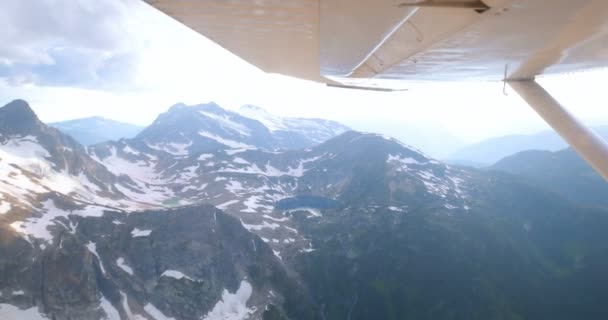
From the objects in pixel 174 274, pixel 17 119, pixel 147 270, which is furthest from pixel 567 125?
pixel 17 119

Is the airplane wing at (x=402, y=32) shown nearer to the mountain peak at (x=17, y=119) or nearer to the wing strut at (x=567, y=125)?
the wing strut at (x=567, y=125)

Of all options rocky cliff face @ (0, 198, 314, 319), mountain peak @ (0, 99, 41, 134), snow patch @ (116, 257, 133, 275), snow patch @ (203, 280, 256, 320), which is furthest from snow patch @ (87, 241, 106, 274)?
mountain peak @ (0, 99, 41, 134)

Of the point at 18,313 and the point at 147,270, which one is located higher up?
the point at 18,313

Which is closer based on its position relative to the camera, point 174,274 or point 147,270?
point 147,270

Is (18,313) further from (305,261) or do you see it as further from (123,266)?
(305,261)

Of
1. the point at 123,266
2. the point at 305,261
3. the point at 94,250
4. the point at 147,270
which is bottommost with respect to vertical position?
the point at 305,261

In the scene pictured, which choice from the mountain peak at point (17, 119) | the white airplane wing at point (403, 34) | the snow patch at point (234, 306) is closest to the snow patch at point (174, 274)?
the snow patch at point (234, 306)

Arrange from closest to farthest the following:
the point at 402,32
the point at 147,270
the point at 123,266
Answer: the point at 402,32, the point at 123,266, the point at 147,270

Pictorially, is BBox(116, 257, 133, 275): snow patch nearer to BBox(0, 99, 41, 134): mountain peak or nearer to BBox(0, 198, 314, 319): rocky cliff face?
BBox(0, 198, 314, 319): rocky cliff face
